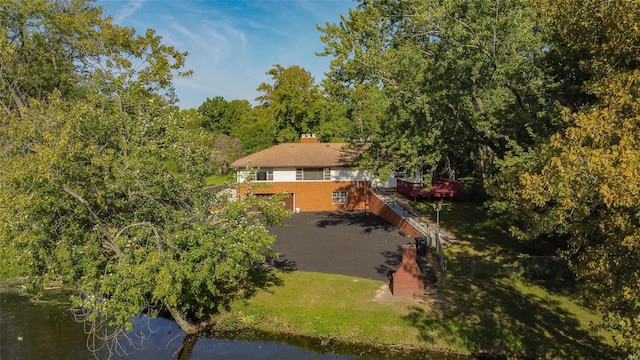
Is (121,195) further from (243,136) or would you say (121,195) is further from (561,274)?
(243,136)

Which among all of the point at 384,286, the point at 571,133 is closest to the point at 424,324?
the point at 384,286

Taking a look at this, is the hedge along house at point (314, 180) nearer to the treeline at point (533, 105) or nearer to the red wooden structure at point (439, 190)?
the red wooden structure at point (439, 190)

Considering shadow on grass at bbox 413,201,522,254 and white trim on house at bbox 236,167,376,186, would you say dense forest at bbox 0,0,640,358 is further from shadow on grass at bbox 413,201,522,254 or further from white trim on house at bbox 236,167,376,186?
white trim on house at bbox 236,167,376,186

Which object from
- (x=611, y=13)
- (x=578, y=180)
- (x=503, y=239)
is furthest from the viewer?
(x=503, y=239)

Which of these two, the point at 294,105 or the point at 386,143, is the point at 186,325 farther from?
the point at 294,105

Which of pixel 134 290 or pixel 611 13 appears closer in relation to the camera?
pixel 611 13
